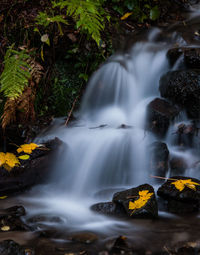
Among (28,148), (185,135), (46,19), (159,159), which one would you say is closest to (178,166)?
(159,159)

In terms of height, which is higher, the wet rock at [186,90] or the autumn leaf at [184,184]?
the wet rock at [186,90]

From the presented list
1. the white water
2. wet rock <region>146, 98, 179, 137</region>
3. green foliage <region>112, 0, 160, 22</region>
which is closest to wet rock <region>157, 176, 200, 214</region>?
the white water

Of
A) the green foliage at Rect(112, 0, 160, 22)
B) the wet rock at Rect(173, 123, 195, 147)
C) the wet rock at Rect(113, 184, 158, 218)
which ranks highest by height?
the green foliage at Rect(112, 0, 160, 22)

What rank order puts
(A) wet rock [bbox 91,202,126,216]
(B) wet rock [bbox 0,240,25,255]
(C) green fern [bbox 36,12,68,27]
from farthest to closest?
(C) green fern [bbox 36,12,68,27] < (A) wet rock [bbox 91,202,126,216] < (B) wet rock [bbox 0,240,25,255]

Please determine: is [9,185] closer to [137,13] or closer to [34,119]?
[34,119]

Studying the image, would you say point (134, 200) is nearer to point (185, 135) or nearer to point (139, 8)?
point (185, 135)

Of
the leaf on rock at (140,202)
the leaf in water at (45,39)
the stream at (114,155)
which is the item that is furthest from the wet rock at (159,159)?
the leaf in water at (45,39)

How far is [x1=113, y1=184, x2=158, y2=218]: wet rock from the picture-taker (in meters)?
2.70

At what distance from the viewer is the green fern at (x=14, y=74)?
3.74 m

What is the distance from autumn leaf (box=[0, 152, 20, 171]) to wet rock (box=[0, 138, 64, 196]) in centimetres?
4

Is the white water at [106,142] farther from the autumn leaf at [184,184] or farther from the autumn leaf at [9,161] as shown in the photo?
the autumn leaf at [184,184]

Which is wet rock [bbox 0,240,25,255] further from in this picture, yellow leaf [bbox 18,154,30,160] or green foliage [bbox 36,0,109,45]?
green foliage [bbox 36,0,109,45]

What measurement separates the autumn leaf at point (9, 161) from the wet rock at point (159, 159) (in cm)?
159

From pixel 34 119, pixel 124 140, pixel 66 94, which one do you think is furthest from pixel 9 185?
pixel 66 94
